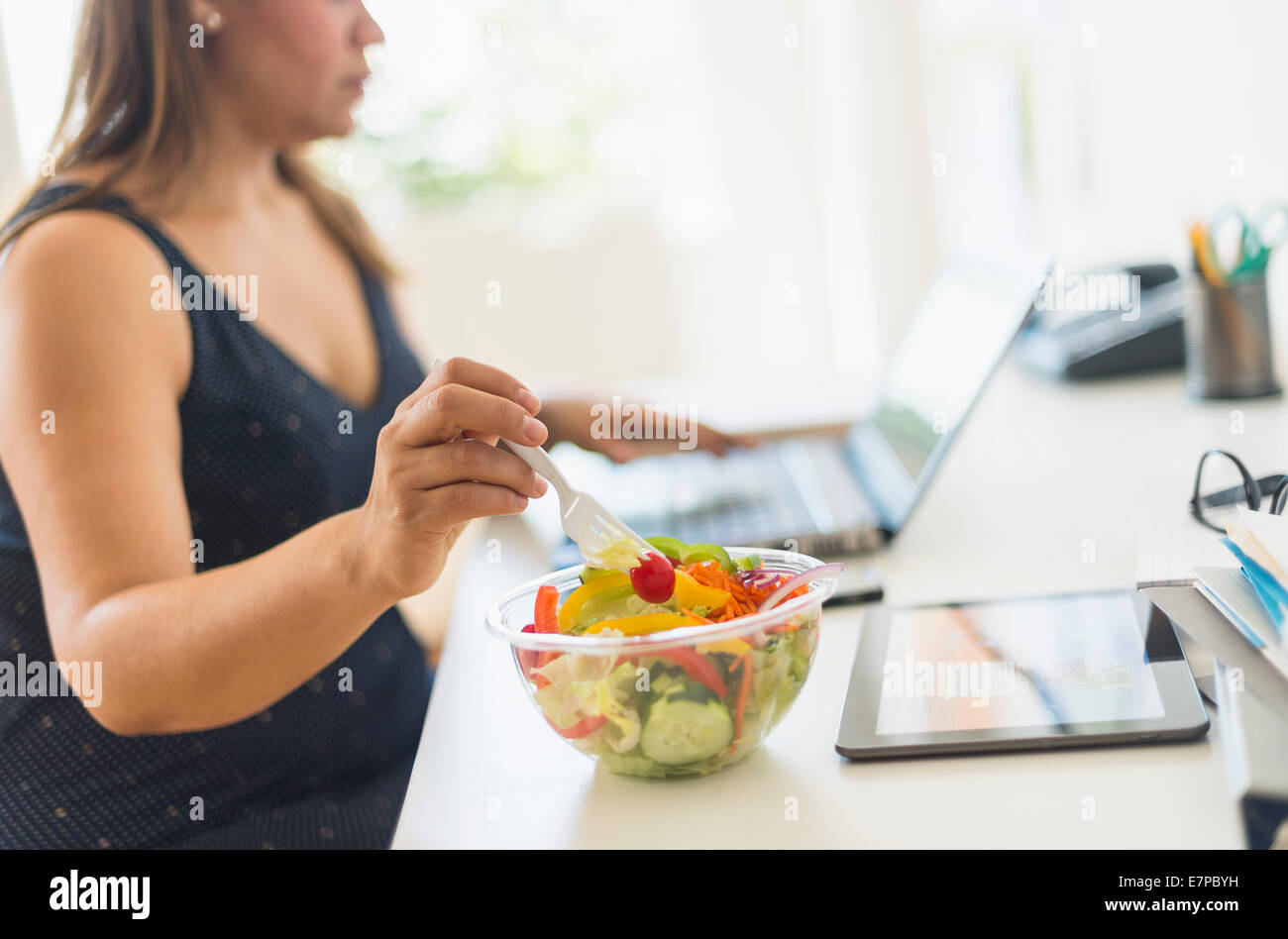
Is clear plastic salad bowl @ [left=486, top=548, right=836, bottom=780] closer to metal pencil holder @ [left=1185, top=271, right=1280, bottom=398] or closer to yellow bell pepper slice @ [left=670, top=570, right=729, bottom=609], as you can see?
yellow bell pepper slice @ [left=670, top=570, right=729, bottom=609]

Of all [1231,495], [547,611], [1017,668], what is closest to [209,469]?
[547,611]

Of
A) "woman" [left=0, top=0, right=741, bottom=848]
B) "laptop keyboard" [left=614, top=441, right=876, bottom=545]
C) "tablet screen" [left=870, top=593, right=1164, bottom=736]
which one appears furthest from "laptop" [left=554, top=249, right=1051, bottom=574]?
"tablet screen" [left=870, top=593, right=1164, bottom=736]

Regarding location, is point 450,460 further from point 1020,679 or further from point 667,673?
point 1020,679

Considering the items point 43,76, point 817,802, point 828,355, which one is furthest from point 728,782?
point 828,355

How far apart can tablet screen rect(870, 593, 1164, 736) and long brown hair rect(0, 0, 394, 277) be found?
752 millimetres

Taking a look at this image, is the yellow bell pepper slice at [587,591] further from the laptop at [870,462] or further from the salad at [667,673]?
the laptop at [870,462]

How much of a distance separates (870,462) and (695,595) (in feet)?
2.15

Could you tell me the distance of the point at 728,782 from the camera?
583mm

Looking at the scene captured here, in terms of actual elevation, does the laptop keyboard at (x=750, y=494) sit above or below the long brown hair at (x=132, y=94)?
below

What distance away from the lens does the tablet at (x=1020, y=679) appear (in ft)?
1.87

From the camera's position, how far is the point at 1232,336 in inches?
47.5

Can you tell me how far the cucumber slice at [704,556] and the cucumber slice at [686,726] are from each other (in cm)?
11

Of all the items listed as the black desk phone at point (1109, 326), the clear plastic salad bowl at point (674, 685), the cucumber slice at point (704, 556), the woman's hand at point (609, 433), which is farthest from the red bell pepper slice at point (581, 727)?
the black desk phone at point (1109, 326)
